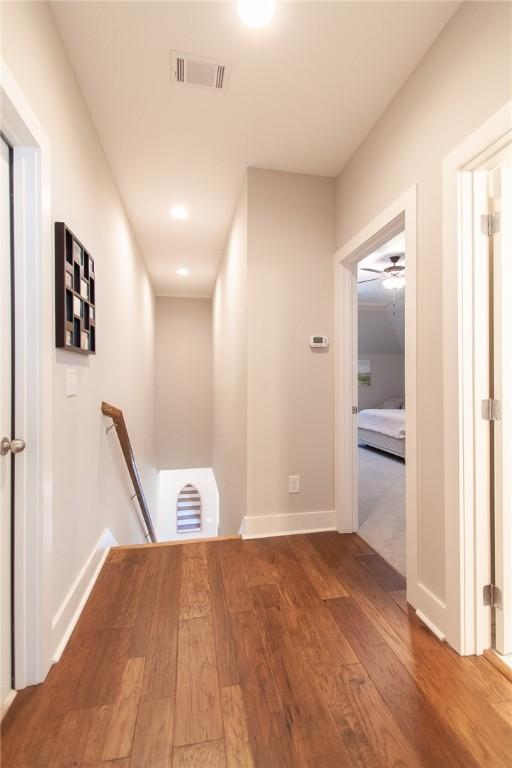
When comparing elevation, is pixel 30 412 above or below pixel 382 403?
above

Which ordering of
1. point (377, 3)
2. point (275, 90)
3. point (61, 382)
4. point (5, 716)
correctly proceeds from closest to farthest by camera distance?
point (5, 716), point (377, 3), point (61, 382), point (275, 90)

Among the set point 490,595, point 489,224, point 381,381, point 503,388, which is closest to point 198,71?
point 489,224

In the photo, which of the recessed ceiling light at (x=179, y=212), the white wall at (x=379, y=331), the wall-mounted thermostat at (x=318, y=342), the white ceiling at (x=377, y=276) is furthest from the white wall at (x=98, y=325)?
the white wall at (x=379, y=331)

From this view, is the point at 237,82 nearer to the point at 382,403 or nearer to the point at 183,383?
the point at 183,383

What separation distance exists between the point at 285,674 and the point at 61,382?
4.91ft

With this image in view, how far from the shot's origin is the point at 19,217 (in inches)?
47.1

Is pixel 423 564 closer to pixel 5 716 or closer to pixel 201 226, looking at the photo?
pixel 5 716

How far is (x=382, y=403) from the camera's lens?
28.5 feet

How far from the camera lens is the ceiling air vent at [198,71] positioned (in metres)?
1.60

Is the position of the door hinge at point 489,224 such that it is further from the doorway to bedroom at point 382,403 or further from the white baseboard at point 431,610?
the white baseboard at point 431,610

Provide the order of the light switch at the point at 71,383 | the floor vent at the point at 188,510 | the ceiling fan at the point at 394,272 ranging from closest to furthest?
1. the light switch at the point at 71,383
2. the ceiling fan at the point at 394,272
3. the floor vent at the point at 188,510

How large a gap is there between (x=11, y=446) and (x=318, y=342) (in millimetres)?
1973

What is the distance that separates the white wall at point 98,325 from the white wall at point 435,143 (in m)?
1.65

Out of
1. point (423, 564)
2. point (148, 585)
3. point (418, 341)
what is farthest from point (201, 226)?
point (423, 564)
